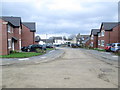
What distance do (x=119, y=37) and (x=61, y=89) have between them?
35.0m

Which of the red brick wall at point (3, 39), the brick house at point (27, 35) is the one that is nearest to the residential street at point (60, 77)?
the red brick wall at point (3, 39)

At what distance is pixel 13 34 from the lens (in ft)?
99.0

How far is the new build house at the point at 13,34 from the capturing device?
21750 mm

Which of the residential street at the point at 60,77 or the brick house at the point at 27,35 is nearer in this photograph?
the residential street at the point at 60,77

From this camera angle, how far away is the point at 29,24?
42750 millimetres

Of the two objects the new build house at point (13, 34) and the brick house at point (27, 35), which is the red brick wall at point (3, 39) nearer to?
the new build house at point (13, 34)

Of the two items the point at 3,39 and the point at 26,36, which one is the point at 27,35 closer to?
the point at 26,36

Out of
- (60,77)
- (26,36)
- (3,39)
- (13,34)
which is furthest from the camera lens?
(26,36)

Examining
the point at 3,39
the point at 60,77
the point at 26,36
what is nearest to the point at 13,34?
the point at 3,39

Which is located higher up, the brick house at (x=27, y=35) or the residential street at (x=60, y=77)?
the brick house at (x=27, y=35)

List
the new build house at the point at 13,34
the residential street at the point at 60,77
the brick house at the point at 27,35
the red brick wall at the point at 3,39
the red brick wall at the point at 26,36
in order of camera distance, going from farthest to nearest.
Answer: the red brick wall at the point at 26,36 → the brick house at the point at 27,35 → the new build house at the point at 13,34 → the red brick wall at the point at 3,39 → the residential street at the point at 60,77

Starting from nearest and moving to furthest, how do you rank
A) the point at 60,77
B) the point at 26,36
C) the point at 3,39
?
the point at 60,77 < the point at 3,39 < the point at 26,36

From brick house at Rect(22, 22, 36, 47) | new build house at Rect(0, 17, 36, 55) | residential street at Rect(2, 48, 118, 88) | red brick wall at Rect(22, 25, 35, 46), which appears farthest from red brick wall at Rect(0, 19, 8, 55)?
red brick wall at Rect(22, 25, 35, 46)

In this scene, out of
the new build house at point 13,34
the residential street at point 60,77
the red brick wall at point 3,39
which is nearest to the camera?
the residential street at point 60,77
